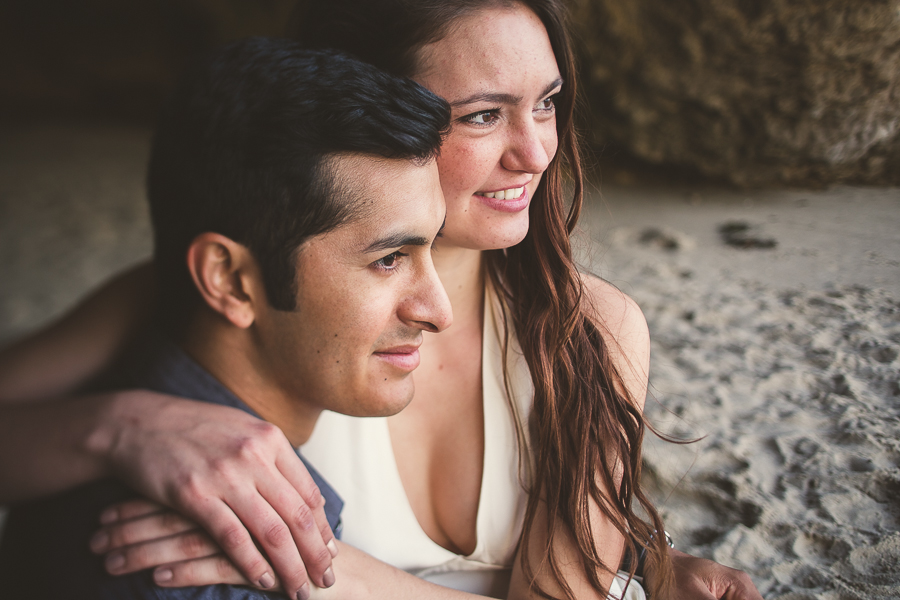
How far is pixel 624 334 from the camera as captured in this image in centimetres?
158

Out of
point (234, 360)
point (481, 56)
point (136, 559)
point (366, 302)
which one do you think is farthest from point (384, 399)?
point (481, 56)

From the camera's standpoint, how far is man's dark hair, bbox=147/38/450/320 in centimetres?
126

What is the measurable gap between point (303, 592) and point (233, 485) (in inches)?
9.3

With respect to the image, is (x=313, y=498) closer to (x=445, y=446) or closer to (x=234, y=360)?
(x=234, y=360)

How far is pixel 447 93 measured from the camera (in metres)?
1.49

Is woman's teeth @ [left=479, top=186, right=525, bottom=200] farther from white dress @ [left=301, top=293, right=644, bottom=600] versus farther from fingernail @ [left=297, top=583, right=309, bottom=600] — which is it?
fingernail @ [left=297, top=583, right=309, bottom=600]

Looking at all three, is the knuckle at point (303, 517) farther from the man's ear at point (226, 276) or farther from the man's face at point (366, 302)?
the man's ear at point (226, 276)

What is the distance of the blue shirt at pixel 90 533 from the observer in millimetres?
1127

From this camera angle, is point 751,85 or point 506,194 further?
point 751,85

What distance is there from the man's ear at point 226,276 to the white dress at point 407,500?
474mm

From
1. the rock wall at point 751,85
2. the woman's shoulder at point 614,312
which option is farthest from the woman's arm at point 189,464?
the rock wall at point 751,85

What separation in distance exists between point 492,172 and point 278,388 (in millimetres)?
695

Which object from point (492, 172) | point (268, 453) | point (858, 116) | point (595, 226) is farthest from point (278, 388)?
point (595, 226)

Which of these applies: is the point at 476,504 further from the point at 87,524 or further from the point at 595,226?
the point at 595,226
